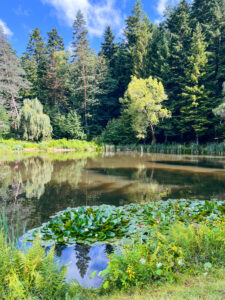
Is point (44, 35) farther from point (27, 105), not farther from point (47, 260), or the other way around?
point (47, 260)

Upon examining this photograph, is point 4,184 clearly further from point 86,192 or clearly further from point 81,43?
point 81,43

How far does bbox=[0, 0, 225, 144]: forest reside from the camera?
2377 cm

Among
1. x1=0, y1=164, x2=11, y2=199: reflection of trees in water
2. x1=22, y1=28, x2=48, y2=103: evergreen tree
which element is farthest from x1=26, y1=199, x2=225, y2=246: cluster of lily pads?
x1=22, y1=28, x2=48, y2=103: evergreen tree

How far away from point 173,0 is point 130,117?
1970 cm

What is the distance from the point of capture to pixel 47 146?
2656cm

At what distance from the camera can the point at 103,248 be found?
3633mm

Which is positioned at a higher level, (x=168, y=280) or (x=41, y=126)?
(x=41, y=126)

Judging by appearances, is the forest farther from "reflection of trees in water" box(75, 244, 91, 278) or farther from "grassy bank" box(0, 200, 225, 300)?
"reflection of trees in water" box(75, 244, 91, 278)

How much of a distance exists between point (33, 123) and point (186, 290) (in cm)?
2611

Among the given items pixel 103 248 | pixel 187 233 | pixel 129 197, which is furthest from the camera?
pixel 129 197

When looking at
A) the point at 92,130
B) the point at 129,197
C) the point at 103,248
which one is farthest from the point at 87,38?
the point at 103,248

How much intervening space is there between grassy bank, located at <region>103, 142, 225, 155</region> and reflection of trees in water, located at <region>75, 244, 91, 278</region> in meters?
18.8

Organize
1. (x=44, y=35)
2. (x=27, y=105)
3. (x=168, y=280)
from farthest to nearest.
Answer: (x=44, y=35), (x=27, y=105), (x=168, y=280)

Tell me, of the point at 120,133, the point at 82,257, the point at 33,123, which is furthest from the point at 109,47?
the point at 82,257
